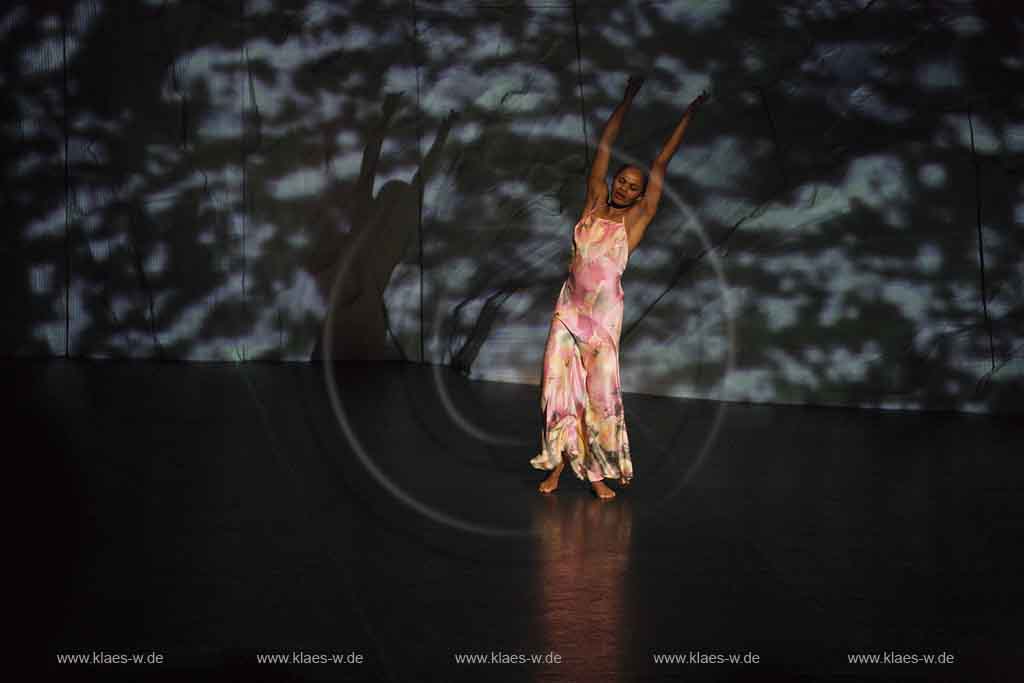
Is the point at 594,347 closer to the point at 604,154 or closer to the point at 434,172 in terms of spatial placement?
the point at 604,154

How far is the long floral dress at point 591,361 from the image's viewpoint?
15.1ft

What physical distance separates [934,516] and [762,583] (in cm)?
122

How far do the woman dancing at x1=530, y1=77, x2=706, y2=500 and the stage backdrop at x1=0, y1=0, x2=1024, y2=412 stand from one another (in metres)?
3.15

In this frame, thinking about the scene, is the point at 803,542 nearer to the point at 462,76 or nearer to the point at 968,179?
the point at 968,179

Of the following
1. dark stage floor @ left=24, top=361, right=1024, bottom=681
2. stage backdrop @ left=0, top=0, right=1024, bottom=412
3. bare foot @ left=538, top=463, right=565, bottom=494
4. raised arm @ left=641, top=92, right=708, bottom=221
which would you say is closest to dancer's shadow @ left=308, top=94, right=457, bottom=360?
stage backdrop @ left=0, top=0, right=1024, bottom=412

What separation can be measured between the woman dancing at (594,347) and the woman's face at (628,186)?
0.17 feet

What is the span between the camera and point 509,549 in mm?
3848

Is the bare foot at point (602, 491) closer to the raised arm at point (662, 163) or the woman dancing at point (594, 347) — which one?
the woman dancing at point (594, 347)

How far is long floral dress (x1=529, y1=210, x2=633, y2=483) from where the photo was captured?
461 cm

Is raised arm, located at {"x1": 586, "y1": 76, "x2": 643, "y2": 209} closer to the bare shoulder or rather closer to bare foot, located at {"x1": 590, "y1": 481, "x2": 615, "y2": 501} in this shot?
the bare shoulder

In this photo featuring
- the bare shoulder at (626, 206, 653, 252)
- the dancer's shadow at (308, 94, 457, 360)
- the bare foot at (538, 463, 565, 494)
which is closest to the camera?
the bare shoulder at (626, 206, 653, 252)

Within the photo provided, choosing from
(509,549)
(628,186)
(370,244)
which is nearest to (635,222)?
(628,186)

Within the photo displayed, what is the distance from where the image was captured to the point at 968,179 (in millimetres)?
7219

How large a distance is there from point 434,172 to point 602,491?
5367mm
